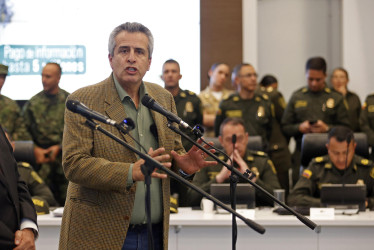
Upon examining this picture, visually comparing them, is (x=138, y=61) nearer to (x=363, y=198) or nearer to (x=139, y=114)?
(x=139, y=114)

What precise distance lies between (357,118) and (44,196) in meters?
3.59

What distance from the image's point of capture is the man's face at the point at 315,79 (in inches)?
236

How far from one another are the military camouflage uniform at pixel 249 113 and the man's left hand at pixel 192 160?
350 centimetres

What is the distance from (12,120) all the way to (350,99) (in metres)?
3.44

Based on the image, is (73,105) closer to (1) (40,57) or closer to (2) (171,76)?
(2) (171,76)

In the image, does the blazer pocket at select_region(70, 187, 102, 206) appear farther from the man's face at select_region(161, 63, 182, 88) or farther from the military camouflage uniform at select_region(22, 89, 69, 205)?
the military camouflage uniform at select_region(22, 89, 69, 205)

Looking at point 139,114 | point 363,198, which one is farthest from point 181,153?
point 363,198

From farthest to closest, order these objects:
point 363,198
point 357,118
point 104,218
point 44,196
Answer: point 357,118
point 44,196
point 363,198
point 104,218

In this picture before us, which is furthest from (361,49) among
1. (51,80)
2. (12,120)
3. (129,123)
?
(129,123)

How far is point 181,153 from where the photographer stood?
8.50 ft

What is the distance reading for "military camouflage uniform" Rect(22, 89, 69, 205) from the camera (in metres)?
6.14

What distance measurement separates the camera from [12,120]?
19.9ft

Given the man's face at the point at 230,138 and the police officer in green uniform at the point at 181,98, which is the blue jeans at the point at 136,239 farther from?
the police officer in green uniform at the point at 181,98

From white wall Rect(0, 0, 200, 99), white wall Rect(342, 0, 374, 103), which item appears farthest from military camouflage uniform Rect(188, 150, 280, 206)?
white wall Rect(342, 0, 374, 103)
